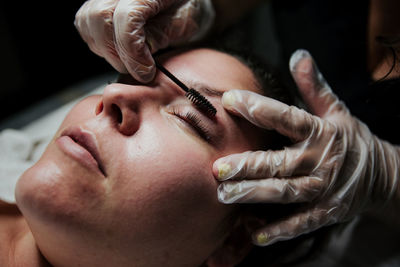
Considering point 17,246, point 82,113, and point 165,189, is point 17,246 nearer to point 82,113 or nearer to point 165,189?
point 82,113

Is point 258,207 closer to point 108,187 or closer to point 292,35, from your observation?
point 108,187

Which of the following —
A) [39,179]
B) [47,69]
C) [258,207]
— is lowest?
[47,69]

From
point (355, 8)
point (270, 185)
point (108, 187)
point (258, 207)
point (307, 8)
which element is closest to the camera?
point (108, 187)

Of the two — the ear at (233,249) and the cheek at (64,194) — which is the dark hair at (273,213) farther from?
the cheek at (64,194)

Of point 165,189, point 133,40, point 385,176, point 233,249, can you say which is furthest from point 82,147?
point 385,176

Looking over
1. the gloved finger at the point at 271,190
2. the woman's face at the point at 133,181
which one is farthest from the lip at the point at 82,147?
the gloved finger at the point at 271,190

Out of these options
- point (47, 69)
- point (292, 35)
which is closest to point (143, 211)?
point (292, 35)

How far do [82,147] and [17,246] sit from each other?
49 centimetres

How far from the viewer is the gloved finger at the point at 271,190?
0.99m

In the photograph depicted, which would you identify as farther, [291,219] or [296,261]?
[296,261]

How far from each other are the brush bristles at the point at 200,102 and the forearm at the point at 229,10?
3.32 feet

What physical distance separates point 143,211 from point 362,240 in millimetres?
1183

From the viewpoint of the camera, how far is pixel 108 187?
909 millimetres

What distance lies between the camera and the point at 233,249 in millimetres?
1171
